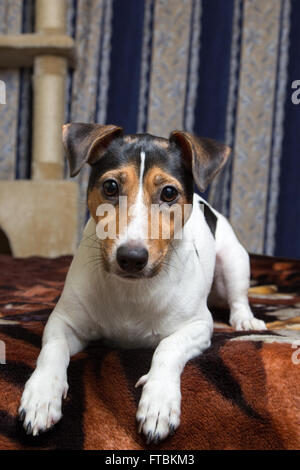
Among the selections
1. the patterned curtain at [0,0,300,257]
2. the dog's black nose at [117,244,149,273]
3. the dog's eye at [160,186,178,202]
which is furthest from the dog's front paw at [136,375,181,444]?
the patterned curtain at [0,0,300,257]

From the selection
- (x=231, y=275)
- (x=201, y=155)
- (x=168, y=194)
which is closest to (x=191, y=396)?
(x=168, y=194)

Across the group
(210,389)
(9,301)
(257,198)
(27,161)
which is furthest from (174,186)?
(27,161)

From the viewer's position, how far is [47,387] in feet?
3.25

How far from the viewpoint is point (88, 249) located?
136 centimetres

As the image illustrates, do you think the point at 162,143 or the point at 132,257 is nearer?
the point at 132,257

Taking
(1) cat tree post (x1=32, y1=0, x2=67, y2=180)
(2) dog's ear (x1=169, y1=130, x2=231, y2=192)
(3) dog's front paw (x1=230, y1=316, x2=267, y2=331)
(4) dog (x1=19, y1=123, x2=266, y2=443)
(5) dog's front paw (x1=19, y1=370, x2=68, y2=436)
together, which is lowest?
(3) dog's front paw (x1=230, y1=316, x2=267, y2=331)

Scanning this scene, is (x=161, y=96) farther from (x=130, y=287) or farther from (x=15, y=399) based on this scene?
(x=15, y=399)

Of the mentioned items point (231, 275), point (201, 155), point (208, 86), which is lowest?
point (231, 275)

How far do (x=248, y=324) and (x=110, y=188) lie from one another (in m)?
0.66

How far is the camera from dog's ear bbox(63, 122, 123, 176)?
1.29 metres

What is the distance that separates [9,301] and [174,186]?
0.85 m

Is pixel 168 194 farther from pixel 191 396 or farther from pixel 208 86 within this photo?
pixel 208 86

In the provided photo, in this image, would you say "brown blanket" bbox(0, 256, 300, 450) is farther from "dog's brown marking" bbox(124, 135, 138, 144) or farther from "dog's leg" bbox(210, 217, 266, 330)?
"dog's brown marking" bbox(124, 135, 138, 144)

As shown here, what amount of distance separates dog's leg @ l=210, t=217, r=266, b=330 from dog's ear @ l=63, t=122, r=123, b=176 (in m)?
0.65
